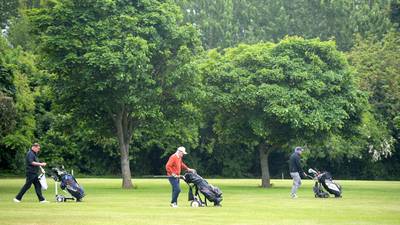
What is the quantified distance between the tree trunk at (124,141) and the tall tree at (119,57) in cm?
6

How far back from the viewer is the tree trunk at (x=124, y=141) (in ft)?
147

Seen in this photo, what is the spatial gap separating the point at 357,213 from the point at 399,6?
1543 inches

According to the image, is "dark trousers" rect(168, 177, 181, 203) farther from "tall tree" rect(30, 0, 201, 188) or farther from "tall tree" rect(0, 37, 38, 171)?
"tall tree" rect(0, 37, 38, 171)

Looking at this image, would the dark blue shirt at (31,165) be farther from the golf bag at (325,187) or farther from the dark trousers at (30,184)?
the golf bag at (325,187)

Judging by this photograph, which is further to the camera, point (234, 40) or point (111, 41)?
point (234, 40)

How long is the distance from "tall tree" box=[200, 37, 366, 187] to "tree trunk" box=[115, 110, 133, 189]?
5.11 metres

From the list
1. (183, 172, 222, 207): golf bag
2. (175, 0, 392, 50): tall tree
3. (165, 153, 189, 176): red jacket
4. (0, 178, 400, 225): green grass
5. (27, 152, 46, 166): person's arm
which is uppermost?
(175, 0, 392, 50): tall tree

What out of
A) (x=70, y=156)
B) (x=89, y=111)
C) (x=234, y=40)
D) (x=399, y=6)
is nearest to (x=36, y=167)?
(x=89, y=111)

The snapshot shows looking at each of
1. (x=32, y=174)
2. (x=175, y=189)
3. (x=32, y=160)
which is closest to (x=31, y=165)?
(x=32, y=160)

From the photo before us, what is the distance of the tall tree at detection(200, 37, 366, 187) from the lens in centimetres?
4453

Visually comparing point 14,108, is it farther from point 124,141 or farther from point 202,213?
point 202,213

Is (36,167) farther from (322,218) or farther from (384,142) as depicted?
(384,142)

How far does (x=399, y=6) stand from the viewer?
2371 inches

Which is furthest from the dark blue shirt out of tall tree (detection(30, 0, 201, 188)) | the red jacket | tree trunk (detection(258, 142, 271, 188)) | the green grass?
tree trunk (detection(258, 142, 271, 188))
